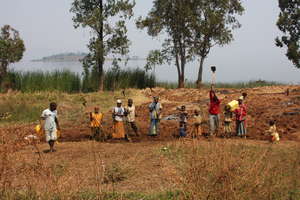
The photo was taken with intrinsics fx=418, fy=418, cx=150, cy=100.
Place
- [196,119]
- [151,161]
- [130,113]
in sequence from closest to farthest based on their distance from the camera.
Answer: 1. [151,161]
2. [196,119]
3. [130,113]

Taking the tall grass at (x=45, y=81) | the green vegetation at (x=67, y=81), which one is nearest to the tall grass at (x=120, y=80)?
the green vegetation at (x=67, y=81)

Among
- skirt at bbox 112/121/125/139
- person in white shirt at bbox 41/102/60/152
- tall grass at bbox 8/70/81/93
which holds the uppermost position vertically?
tall grass at bbox 8/70/81/93

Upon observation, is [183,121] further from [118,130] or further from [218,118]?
[118,130]

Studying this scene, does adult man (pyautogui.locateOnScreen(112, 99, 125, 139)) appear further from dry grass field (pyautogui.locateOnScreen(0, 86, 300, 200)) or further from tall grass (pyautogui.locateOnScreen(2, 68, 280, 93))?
tall grass (pyautogui.locateOnScreen(2, 68, 280, 93))

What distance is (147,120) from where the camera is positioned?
1464 cm

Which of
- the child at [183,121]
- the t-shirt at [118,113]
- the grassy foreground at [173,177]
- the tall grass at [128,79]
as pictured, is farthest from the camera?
the tall grass at [128,79]

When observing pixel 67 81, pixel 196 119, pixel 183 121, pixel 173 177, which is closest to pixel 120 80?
pixel 67 81

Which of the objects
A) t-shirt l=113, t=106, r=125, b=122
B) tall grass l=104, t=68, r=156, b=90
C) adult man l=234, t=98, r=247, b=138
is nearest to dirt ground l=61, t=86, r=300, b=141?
adult man l=234, t=98, r=247, b=138

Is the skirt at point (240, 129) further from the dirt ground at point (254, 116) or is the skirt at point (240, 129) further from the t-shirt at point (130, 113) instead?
the t-shirt at point (130, 113)

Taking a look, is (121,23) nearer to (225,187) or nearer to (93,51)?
(93,51)

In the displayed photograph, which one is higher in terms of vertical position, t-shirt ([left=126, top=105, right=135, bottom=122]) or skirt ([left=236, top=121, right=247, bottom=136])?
t-shirt ([left=126, top=105, right=135, bottom=122])

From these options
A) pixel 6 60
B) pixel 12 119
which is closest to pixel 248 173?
pixel 12 119

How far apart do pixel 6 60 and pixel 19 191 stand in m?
19.1

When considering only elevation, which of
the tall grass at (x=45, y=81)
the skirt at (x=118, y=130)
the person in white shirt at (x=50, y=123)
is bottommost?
the skirt at (x=118, y=130)
